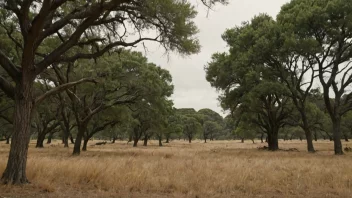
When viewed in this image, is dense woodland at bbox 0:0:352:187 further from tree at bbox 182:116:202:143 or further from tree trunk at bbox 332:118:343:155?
tree at bbox 182:116:202:143

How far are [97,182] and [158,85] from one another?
57.9 ft

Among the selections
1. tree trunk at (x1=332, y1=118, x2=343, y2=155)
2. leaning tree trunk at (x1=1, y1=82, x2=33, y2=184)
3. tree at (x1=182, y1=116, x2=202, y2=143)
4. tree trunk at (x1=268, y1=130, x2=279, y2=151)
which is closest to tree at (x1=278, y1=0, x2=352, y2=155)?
tree trunk at (x1=332, y1=118, x2=343, y2=155)

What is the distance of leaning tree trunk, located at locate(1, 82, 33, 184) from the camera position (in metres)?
8.58

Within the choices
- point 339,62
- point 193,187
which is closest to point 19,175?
point 193,187

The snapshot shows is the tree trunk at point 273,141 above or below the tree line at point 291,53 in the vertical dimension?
below

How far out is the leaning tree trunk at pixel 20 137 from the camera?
858 cm

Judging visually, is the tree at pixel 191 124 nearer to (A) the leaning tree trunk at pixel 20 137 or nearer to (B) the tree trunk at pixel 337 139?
(B) the tree trunk at pixel 337 139

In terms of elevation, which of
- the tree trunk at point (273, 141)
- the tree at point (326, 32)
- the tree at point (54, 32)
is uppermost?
the tree at point (326, 32)

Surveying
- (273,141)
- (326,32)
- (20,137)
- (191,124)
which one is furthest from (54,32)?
(191,124)

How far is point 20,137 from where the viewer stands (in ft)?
28.4

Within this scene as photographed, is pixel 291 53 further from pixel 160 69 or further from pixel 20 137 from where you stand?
pixel 20 137

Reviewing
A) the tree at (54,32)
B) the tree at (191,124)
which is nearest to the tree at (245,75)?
the tree at (54,32)

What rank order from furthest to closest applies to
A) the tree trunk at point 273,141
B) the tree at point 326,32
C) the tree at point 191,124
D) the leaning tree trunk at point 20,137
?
the tree at point 191,124, the tree trunk at point 273,141, the tree at point 326,32, the leaning tree trunk at point 20,137

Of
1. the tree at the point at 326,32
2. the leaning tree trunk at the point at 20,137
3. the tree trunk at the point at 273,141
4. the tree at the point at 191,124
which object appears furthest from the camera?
the tree at the point at 191,124
